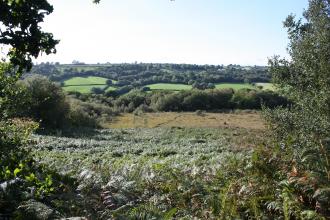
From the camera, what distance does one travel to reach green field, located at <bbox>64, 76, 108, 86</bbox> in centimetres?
12031

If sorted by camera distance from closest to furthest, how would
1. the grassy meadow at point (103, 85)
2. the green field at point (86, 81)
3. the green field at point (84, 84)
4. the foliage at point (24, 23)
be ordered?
the foliage at point (24, 23), the green field at point (84, 84), the grassy meadow at point (103, 85), the green field at point (86, 81)

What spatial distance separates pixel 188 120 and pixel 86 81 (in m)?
47.3

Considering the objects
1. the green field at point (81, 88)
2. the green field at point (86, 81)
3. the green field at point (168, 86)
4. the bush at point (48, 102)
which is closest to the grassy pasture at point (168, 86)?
the green field at point (168, 86)

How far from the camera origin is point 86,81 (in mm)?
126062

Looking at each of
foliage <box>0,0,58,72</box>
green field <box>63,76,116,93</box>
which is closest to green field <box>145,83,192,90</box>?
green field <box>63,76,116,93</box>

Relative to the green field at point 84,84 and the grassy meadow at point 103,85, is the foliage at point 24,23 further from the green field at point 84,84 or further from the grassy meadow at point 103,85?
the grassy meadow at point 103,85

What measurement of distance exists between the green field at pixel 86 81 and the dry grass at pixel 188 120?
2966 centimetres

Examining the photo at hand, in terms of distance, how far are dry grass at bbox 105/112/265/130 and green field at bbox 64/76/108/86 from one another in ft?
97.3

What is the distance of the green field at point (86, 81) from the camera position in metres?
120

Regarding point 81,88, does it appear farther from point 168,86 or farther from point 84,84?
point 168,86

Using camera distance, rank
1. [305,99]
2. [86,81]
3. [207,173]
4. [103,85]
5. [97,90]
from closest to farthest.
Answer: [207,173]
[305,99]
[97,90]
[103,85]
[86,81]

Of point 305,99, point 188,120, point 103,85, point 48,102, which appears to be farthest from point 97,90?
point 305,99

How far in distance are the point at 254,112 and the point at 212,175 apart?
9376 cm

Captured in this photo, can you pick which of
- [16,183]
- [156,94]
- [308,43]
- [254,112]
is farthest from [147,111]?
[16,183]
